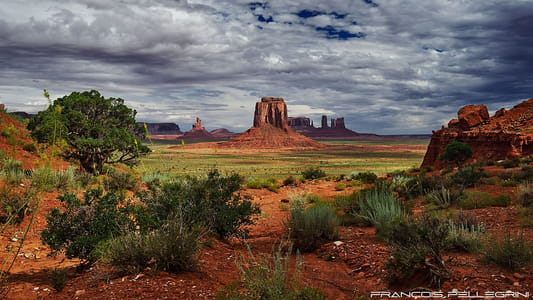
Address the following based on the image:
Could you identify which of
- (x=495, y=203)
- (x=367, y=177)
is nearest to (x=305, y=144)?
(x=367, y=177)

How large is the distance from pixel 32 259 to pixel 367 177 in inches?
800

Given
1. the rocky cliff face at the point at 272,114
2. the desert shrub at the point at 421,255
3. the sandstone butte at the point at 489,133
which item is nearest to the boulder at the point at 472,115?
the sandstone butte at the point at 489,133

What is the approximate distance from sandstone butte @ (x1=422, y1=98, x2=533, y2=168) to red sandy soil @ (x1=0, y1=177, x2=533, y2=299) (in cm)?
3172

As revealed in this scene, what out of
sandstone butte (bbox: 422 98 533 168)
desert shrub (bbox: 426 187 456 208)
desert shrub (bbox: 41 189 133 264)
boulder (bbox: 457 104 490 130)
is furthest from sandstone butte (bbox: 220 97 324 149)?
desert shrub (bbox: 41 189 133 264)

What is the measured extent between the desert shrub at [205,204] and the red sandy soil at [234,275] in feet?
1.66

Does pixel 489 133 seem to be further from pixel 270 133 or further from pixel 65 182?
pixel 270 133

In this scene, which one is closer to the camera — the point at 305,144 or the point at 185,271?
the point at 185,271

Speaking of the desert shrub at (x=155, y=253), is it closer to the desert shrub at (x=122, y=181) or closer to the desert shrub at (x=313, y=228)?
the desert shrub at (x=313, y=228)

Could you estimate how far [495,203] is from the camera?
36.6 ft

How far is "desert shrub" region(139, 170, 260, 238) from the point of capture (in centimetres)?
759

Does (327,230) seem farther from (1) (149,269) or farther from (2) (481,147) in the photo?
(2) (481,147)

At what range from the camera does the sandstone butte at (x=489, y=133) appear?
34906 millimetres

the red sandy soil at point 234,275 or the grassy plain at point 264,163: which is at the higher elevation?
the red sandy soil at point 234,275

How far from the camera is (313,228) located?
823cm
